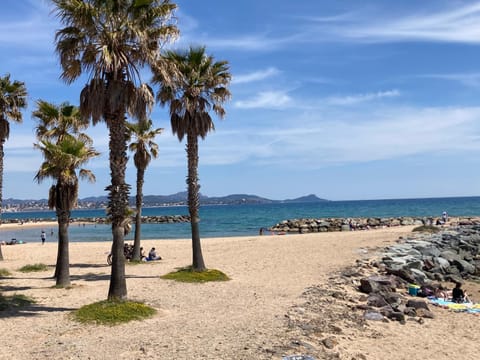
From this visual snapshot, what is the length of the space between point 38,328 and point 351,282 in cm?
1198

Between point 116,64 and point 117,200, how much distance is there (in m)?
3.80

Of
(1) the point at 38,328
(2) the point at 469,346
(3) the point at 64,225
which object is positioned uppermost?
(3) the point at 64,225

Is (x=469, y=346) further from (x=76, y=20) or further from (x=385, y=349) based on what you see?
(x=76, y=20)

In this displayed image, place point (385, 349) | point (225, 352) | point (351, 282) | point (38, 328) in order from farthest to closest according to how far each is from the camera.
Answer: point (351, 282) < point (38, 328) < point (385, 349) < point (225, 352)

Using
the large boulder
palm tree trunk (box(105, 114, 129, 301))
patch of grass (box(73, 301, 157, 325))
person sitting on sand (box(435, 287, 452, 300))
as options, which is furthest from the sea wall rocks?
palm tree trunk (box(105, 114, 129, 301))

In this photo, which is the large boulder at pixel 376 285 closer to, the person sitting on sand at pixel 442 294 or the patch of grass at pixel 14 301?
the person sitting on sand at pixel 442 294

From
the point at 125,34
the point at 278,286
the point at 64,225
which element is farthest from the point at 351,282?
the point at 125,34

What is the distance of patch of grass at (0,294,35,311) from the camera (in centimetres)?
1363

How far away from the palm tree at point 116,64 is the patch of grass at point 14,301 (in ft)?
10.9

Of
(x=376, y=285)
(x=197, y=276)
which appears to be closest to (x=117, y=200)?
(x=197, y=276)

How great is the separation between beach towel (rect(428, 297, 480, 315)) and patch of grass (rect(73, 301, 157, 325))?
10.1m

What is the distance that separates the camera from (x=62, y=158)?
15922 millimetres

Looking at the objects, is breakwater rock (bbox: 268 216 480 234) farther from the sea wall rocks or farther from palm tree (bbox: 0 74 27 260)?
palm tree (bbox: 0 74 27 260)

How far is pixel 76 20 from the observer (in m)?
12.4
